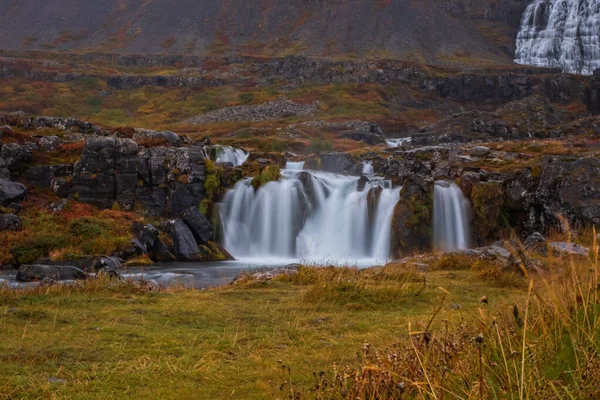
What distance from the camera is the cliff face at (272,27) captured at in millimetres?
102062

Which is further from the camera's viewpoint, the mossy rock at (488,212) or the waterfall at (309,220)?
the waterfall at (309,220)

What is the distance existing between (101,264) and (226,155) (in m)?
19.4

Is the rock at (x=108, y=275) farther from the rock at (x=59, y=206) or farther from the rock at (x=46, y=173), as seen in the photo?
the rock at (x=46, y=173)

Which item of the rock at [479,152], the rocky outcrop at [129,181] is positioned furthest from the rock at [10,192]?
the rock at [479,152]

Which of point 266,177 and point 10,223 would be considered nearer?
point 10,223

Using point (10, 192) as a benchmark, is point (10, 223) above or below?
below

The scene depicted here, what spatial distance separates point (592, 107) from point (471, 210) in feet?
196

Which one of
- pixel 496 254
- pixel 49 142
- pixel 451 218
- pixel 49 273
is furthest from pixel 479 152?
pixel 49 273

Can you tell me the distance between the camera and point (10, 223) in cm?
2345

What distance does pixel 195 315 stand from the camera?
8312 mm

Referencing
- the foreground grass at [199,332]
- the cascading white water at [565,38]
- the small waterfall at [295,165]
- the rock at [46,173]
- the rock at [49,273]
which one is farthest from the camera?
the cascading white water at [565,38]

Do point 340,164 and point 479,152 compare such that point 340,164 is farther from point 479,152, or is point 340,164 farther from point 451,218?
point 451,218

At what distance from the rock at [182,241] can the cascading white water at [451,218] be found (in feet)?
34.5

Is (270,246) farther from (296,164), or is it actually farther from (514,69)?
(514,69)
